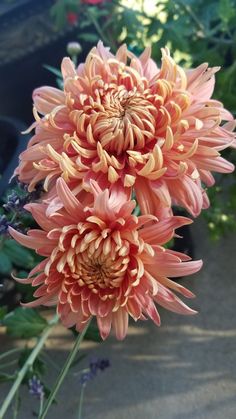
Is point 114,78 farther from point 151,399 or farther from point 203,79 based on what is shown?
point 151,399

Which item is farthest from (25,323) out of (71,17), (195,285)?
(71,17)

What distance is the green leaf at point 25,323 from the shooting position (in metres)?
0.87

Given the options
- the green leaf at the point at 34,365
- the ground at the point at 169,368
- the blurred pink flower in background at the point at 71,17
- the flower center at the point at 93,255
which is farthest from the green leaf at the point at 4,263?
the blurred pink flower in background at the point at 71,17

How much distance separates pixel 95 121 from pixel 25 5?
1257mm

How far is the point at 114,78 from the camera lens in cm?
52

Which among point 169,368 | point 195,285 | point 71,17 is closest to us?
point 169,368

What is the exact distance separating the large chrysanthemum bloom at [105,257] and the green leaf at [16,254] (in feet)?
1.21

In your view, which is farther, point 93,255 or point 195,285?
point 195,285

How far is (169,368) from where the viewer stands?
1.06m

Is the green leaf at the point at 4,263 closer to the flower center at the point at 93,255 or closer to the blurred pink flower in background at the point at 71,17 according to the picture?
the flower center at the point at 93,255

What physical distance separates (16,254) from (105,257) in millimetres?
428

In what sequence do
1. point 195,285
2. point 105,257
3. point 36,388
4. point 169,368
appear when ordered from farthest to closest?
point 195,285
point 169,368
point 36,388
point 105,257

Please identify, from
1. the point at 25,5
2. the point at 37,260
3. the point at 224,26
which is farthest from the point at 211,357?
the point at 25,5

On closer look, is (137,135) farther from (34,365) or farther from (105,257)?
(34,365)
